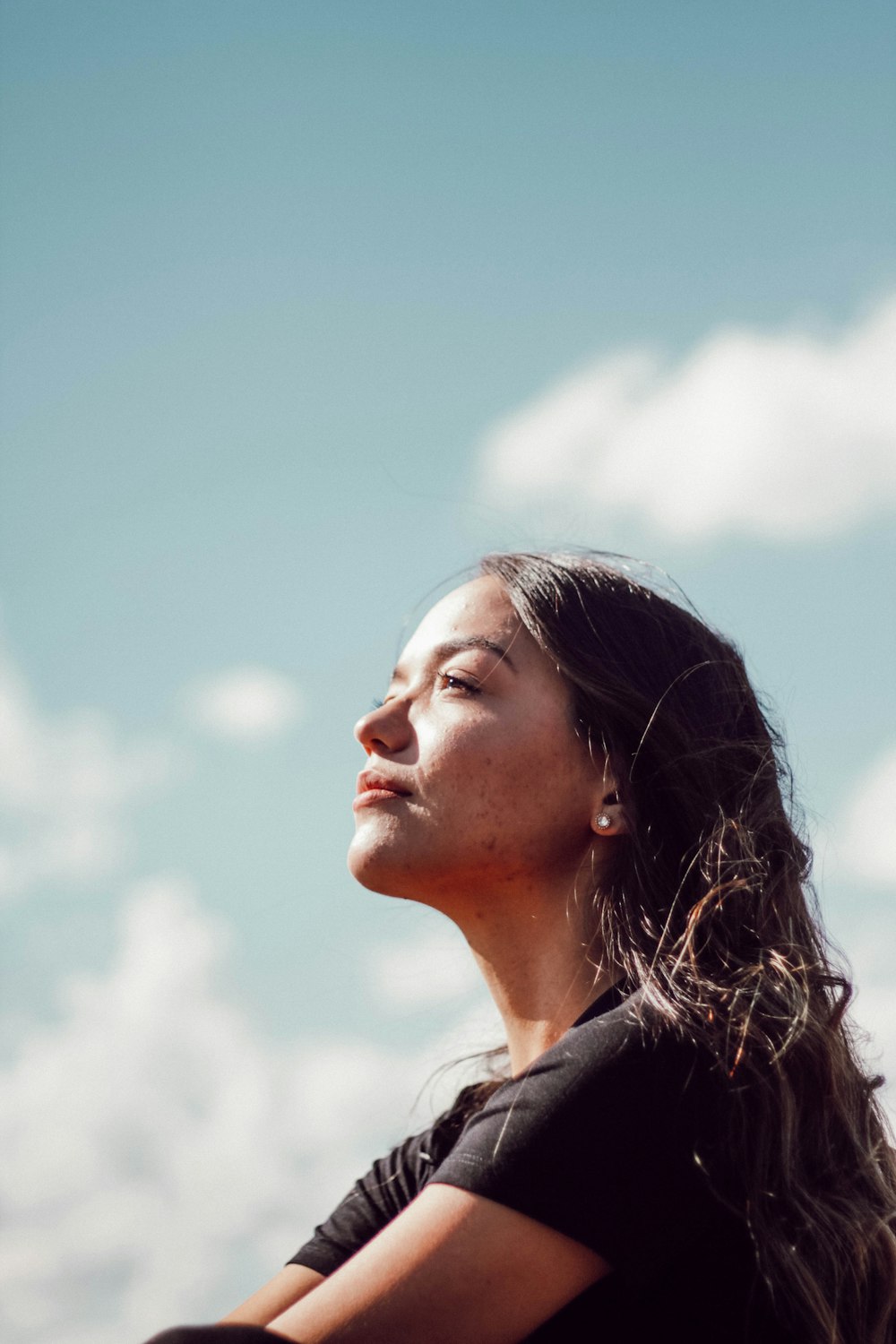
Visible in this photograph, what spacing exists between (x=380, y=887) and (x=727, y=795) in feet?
3.59

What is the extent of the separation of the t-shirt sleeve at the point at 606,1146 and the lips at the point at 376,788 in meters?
1.04

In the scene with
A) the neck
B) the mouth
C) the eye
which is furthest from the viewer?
the eye

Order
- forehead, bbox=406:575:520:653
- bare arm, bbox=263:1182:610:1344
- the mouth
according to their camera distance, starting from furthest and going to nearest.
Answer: forehead, bbox=406:575:520:653, the mouth, bare arm, bbox=263:1182:610:1344

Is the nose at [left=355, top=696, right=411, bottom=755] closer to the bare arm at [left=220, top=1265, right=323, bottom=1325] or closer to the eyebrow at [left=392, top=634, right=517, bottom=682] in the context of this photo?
the eyebrow at [left=392, top=634, right=517, bottom=682]

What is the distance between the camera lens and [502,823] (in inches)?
142

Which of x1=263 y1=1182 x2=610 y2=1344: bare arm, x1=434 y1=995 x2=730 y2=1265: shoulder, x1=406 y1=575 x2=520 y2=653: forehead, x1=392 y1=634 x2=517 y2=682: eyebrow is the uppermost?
x1=406 y1=575 x2=520 y2=653: forehead

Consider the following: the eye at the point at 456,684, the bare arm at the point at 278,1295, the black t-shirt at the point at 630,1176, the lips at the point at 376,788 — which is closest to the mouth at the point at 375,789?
the lips at the point at 376,788

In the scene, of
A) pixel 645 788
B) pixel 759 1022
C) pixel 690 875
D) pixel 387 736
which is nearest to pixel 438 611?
pixel 387 736

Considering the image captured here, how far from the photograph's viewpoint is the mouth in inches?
145

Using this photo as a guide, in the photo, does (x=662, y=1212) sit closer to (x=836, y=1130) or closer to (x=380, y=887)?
(x=836, y=1130)

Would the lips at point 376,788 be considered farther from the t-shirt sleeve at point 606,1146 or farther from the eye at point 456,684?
the t-shirt sleeve at point 606,1146

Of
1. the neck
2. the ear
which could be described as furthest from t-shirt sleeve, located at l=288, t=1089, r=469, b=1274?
the ear

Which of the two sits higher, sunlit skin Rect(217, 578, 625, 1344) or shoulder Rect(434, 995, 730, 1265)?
sunlit skin Rect(217, 578, 625, 1344)

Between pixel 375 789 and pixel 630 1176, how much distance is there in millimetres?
1448
